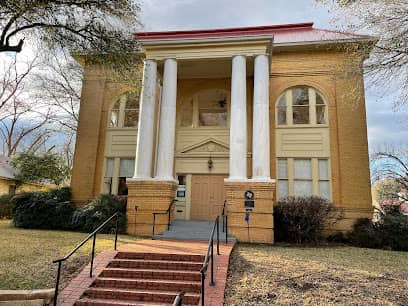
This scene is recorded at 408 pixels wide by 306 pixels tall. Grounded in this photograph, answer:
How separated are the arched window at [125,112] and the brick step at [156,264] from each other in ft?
33.6

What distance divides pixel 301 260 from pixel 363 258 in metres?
2.33

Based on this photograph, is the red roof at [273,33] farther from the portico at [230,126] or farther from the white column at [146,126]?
the white column at [146,126]

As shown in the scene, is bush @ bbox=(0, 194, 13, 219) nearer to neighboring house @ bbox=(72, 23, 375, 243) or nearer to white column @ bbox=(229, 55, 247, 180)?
neighboring house @ bbox=(72, 23, 375, 243)

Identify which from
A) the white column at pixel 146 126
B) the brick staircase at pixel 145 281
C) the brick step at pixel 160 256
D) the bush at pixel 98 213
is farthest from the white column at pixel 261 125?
the bush at pixel 98 213

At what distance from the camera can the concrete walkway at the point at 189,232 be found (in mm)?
10602

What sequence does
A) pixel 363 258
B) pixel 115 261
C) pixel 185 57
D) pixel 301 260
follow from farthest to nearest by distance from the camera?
pixel 185 57, pixel 363 258, pixel 301 260, pixel 115 261

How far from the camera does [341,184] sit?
46.4ft

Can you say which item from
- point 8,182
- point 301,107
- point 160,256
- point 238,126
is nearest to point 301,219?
point 238,126

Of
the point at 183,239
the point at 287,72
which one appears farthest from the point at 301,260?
the point at 287,72

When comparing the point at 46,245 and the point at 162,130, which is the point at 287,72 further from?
the point at 46,245

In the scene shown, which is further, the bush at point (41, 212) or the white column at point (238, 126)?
the bush at point (41, 212)

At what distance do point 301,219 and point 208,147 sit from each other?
581cm

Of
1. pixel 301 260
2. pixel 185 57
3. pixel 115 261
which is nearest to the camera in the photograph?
pixel 115 261

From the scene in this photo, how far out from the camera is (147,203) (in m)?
12.0
